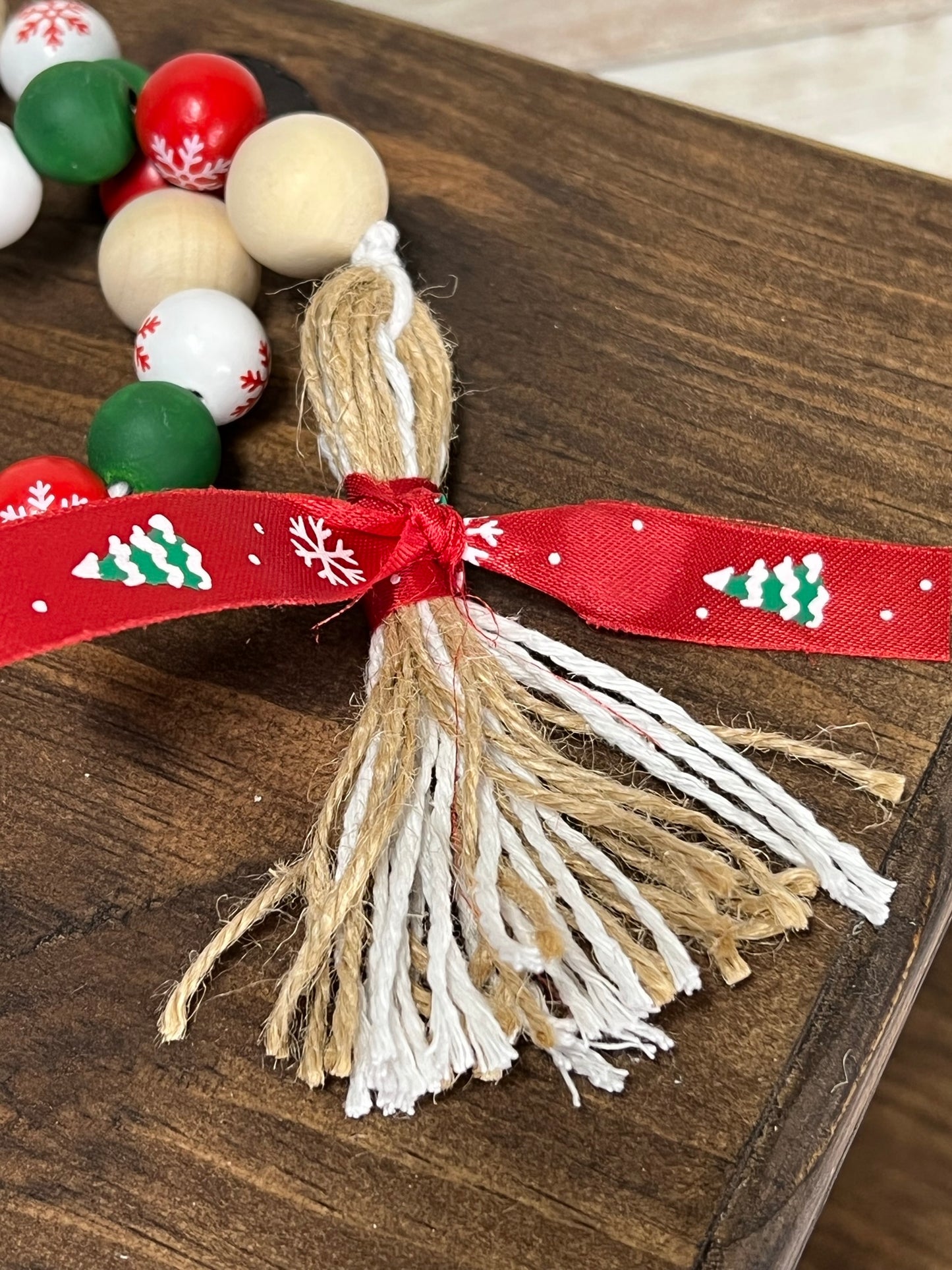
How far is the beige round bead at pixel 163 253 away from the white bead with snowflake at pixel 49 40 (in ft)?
0.48

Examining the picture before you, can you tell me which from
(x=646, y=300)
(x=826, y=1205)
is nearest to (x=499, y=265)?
(x=646, y=300)

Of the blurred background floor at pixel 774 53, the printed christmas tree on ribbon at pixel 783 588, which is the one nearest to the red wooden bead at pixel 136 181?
the printed christmas tree on ribbon at pixel 783 588

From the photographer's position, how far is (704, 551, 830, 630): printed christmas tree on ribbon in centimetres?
62

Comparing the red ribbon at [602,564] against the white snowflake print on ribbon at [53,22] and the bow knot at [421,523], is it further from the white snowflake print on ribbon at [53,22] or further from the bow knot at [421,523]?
the white snowflake print on ribbon at [53,22]

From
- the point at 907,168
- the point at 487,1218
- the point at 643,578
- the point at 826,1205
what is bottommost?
the point at 826,1205

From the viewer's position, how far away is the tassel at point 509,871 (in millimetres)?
528

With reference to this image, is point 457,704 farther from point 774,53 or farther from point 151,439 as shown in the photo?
point 774,53

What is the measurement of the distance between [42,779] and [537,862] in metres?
0.23

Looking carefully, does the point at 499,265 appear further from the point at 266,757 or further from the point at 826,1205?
the point at 826,1205

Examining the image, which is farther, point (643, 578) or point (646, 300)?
point (646, 300)

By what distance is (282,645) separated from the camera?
64 cm

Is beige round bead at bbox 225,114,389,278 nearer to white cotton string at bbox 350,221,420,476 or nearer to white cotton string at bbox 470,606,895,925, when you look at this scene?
white cotton string at bbox 350,221,420,476

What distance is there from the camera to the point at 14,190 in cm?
74

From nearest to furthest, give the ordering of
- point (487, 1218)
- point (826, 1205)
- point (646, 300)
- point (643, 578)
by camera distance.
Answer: point (487, 1218) → point (643, 578) → point (646, 300) → point (826, 1205)
